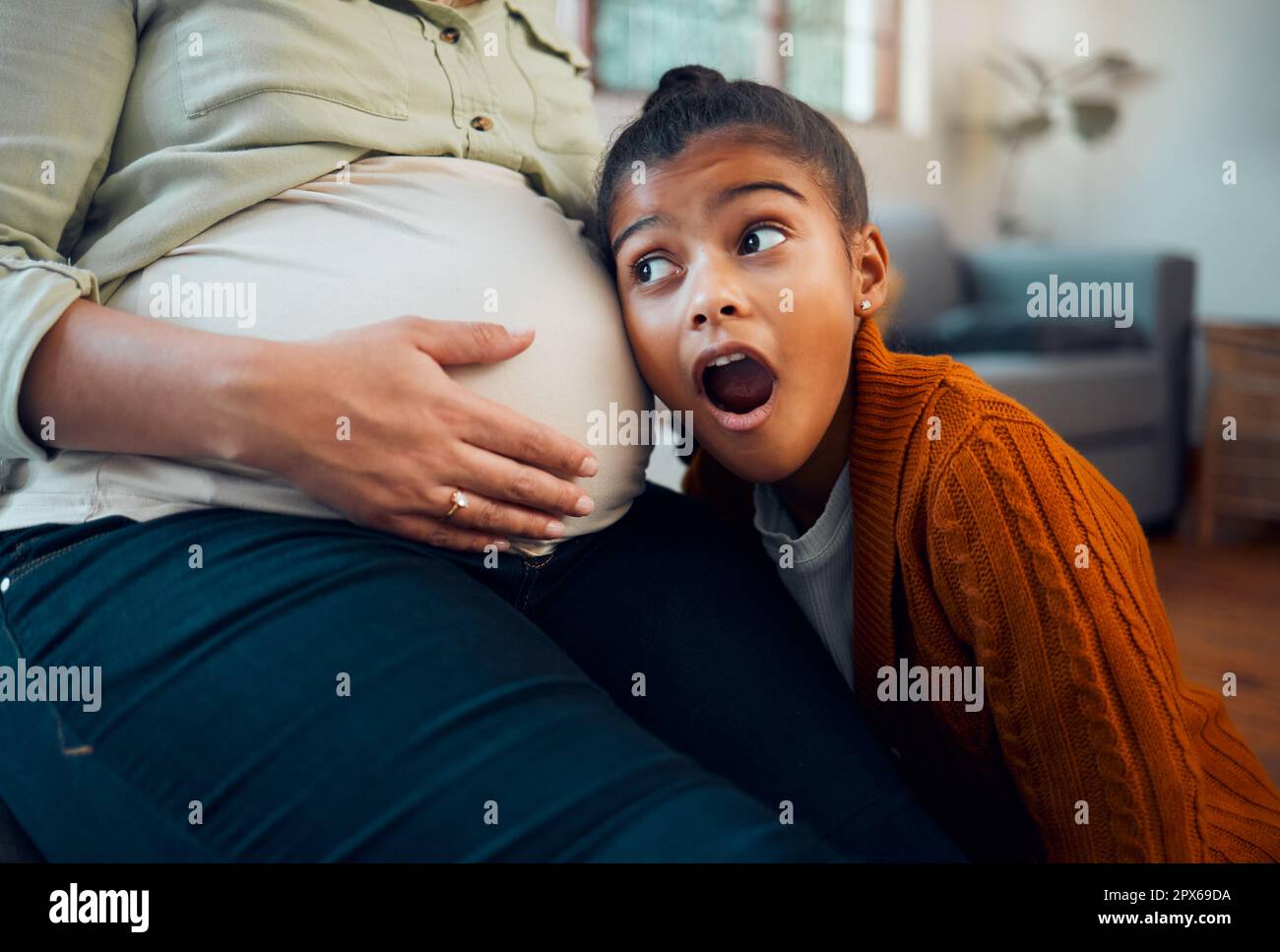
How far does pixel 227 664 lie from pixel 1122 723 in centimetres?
54

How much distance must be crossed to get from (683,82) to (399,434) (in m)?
0.45

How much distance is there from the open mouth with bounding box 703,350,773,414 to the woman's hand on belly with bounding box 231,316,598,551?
0.16 m

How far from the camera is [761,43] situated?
4.13 metres

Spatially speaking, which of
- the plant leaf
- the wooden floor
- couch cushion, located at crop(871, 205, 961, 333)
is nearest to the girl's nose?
the wooden floor

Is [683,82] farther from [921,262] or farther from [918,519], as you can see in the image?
[921,262]

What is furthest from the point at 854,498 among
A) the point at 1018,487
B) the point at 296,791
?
the point at 296,791

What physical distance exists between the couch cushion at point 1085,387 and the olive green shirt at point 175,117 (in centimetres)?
194

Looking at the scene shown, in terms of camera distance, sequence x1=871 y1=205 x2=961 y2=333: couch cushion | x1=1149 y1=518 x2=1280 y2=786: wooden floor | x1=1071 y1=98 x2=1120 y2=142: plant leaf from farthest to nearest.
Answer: x1=1071 y1=98 x2=1120 y2=142: plant leaf < x1=871 y1=205 x2=961 y2=333: couch cushion < x1=1149 y1=518 x2=1280 y2=786: wooden floor

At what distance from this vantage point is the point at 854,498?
0.80 metres

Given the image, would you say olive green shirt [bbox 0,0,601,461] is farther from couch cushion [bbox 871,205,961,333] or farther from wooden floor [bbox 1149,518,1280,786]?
couch cushion [bbox 871,205,961,333]

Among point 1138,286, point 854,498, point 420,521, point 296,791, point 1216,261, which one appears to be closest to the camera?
point 296,791

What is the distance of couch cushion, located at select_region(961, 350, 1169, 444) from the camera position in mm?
2613

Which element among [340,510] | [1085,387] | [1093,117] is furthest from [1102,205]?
[340,510]

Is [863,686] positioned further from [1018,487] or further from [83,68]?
[83,68]
